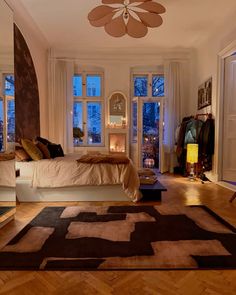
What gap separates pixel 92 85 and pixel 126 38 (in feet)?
5.61

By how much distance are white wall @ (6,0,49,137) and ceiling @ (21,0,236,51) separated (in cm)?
13

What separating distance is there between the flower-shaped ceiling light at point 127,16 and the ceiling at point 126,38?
406 mm

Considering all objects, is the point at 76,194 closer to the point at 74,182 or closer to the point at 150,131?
the point at 74,182

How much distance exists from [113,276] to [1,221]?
1.54 m

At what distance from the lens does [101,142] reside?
23.1 feet

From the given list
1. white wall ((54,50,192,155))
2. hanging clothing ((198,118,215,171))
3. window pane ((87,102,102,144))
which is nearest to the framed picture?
hanging clothing ((198,118,215,171))

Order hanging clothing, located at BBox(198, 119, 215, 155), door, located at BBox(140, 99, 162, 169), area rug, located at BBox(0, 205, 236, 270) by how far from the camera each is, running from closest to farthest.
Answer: area rug, located at BBox(0, 205, 236, 270) → hanging clothing, located at BBox(198, 119, 215, 155) → door, located at BBox(140, 99, 162, 169)

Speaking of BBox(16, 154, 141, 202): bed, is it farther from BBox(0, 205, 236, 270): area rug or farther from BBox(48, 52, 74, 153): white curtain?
BBox(48, 52, 74, 153): white curtain

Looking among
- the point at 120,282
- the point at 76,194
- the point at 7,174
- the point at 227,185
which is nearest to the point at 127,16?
the point at 76,194

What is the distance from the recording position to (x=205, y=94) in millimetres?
5715

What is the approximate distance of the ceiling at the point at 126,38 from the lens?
14.1 ft

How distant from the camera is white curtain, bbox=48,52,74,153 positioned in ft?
21.4

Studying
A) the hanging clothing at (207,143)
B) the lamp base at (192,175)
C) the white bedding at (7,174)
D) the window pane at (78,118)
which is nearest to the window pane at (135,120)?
the window pane at (78,118)

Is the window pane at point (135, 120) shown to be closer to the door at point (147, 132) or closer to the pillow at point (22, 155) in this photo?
the door at point (147, 132)
